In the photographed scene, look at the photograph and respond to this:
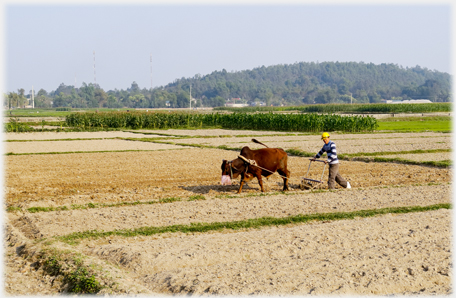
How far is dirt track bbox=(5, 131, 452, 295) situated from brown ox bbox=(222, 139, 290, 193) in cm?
59

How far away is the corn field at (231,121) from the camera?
4712 centimetres

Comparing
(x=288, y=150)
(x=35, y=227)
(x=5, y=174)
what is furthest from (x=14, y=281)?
(x=288, y=150)

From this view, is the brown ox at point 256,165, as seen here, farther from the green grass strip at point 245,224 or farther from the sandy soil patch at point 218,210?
the green grass strip at point 245,224

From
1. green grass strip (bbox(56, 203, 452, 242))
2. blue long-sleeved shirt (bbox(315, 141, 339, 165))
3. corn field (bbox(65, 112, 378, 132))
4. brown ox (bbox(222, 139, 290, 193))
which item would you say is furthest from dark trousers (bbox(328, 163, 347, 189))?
corn field (bbox(65, 112, 378, 132))

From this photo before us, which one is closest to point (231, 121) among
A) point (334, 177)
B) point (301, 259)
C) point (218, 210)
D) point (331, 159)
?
→ point (334, 177)

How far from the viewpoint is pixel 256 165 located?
47.8 ft

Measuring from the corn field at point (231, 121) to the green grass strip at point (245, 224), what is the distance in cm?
3437

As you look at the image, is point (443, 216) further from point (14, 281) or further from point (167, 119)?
point (167, 119)

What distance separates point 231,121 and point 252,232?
1715 inches

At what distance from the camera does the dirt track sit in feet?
25.6

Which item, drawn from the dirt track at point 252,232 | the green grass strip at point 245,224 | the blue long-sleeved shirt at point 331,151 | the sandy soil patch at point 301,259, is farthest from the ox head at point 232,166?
the sandy soil patch at point 301,259

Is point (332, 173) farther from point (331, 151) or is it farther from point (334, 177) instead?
point (331, 151)

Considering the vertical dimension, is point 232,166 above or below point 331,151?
below

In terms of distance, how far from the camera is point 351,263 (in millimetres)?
8422
